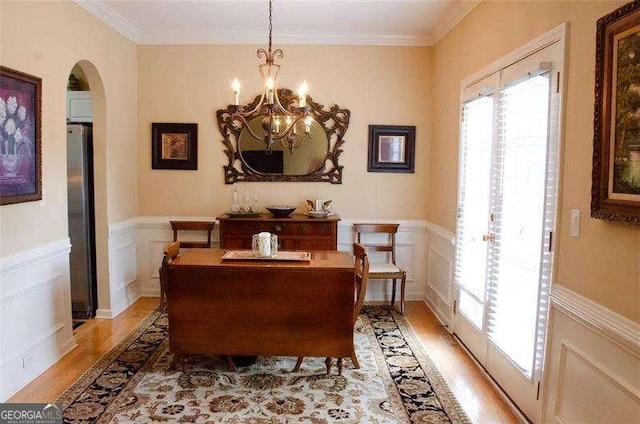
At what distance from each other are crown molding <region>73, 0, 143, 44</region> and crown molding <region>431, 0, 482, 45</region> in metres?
2.99

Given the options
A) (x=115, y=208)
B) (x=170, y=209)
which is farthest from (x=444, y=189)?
(x=115, y=208)

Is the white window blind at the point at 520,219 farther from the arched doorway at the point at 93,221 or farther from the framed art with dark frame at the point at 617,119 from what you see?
the arched doorway at the point at 93,221

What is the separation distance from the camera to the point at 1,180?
8.26 ft

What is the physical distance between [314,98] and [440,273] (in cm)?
220

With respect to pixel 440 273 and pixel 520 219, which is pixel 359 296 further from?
pixel 440 273

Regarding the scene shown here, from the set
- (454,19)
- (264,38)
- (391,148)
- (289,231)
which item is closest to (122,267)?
(289,231)

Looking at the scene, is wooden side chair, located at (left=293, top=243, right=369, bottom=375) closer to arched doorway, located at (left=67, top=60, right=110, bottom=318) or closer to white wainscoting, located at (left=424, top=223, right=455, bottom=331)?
white wainscoting, located at (left=424, top=223, right=455, bottom=331)

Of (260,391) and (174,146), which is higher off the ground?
(174,146)

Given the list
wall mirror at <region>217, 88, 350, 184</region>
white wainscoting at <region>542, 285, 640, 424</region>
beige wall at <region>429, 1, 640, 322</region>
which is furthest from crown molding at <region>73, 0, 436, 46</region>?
white wainscoting at <region>542, 285, 640, 424</region>

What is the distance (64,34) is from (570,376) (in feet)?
12.8

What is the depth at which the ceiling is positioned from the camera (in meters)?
A: 3.61

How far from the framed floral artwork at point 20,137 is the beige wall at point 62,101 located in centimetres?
7

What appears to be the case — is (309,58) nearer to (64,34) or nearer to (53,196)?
(64,34)

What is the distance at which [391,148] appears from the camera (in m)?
4.54
